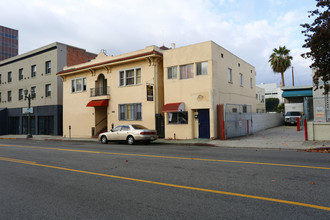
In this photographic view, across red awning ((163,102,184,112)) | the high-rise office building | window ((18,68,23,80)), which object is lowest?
red awning ((163,102,184,112))

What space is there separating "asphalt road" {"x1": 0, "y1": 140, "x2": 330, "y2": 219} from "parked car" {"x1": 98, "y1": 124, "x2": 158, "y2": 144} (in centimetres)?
855

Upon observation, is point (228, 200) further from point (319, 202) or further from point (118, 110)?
point (118, 110)

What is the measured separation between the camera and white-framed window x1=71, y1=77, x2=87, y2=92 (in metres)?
26.3

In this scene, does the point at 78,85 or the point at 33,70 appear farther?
the point at 33,70

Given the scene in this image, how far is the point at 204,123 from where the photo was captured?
18516 millimetres

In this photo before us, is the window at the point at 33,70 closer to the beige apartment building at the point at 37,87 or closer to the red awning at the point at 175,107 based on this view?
the beige apartment building at the point at 37,87

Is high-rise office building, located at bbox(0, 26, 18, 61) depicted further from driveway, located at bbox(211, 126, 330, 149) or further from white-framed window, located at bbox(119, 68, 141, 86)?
driveway, located at bbox(211, 126, 330, 149)

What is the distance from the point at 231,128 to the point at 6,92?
3323 centimetres

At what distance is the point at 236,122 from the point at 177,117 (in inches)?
179

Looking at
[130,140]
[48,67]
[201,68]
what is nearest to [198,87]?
[201,68]

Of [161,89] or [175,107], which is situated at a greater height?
[161,89]

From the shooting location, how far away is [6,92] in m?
36.6

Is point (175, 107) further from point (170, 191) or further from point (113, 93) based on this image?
point (170, 191)

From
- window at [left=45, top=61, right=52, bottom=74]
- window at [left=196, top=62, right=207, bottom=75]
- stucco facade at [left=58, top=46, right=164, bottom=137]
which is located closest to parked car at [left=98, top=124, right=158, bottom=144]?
stucco facade at [left=58, top=46, right=164, bottom=137]
